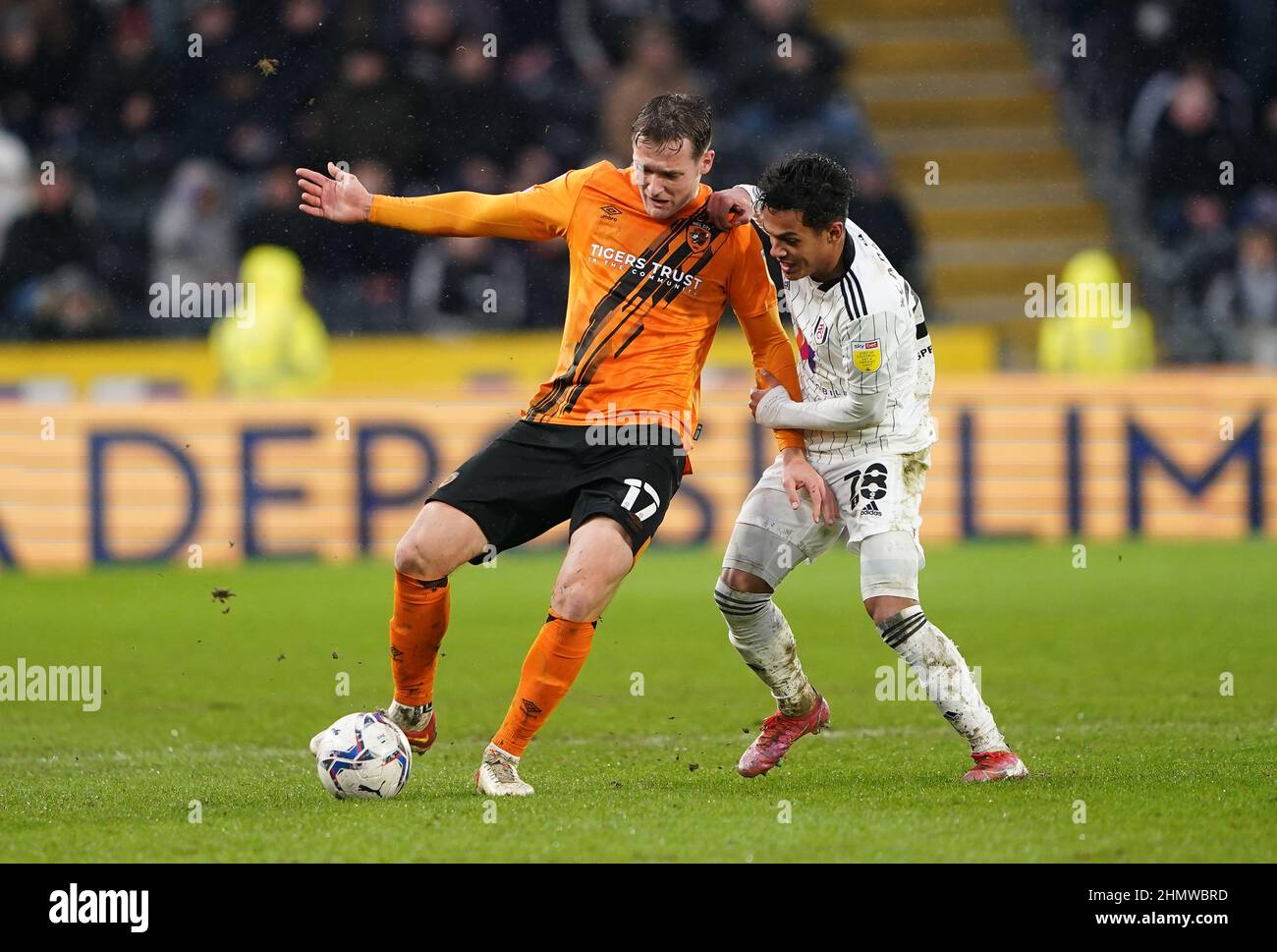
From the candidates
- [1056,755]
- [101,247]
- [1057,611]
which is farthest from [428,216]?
[101,247]

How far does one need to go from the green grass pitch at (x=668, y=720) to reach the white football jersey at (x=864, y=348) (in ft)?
3.49

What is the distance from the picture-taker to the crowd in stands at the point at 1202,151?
50.7 feet

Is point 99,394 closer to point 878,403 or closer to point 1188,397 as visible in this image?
point 1188,397

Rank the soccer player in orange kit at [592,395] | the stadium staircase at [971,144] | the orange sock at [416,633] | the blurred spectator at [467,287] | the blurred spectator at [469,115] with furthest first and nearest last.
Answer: the stadium staircase at [971,144]
the blurred spectator at [469,115]
the blurred spectator at [467,287]
the orange sock at [416,633]
the soccer player in orange kit at [592,395]

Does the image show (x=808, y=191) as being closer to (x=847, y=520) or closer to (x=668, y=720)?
(x=847, y=520)

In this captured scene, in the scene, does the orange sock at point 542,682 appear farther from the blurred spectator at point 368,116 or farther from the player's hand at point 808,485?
the blurred spectator at point 368,116

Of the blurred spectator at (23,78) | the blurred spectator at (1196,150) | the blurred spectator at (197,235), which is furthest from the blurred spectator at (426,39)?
the blurred spectator at (1196,150)

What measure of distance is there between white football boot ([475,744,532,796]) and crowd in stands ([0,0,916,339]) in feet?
31.8

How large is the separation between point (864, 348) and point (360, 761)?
6.29 feet

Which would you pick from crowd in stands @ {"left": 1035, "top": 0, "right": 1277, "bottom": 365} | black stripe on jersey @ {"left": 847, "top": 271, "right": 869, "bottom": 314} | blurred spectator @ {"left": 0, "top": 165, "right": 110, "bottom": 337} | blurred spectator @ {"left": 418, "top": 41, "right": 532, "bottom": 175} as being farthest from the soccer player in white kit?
blurred spectator @ {"left": 0, "top": 165, "right": 110, "bottom": 337}

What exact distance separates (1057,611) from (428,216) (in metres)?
5.54

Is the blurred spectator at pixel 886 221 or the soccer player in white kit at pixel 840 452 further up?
the blurred spectator at pixel 886 221
